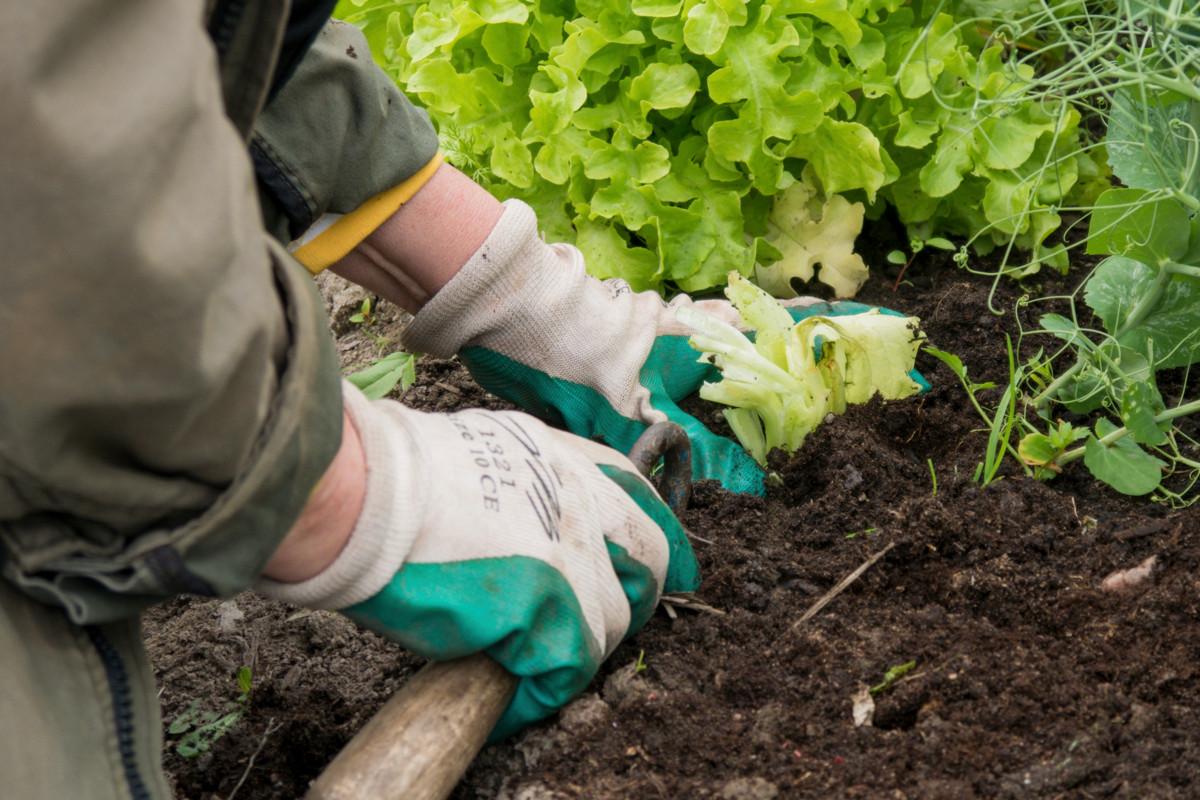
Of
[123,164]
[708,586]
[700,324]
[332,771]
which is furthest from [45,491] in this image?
[700,324]

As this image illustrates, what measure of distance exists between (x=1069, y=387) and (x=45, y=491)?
5.10ft

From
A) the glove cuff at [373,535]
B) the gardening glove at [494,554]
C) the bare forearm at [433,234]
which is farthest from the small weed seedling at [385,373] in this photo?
the glove cuff at [373,535]

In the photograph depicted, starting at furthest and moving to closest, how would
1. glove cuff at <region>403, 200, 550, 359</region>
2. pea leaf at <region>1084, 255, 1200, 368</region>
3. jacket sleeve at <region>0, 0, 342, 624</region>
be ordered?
glove cuff at <region>403, 200, 550, 359</region> < pea leaf at <region>1084, 255, 1200, 368</region> < jacket sleeve at <region>0, 0, 342, 624</region>

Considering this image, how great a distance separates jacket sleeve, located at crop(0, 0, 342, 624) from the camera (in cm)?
92

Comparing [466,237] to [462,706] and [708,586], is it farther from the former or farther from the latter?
[462,706]

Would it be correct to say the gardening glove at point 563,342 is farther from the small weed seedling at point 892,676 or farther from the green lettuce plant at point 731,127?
the small weed seedling at point 892,676

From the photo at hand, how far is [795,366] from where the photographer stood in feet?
6.56

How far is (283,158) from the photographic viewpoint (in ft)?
5.54

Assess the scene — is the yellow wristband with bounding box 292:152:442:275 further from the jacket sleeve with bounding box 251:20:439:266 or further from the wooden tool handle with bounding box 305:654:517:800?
the wooden tool handle with bounding box 305:654:517:800

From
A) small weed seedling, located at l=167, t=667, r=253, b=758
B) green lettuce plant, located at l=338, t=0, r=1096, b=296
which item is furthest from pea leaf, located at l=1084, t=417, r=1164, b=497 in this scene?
small weed seedling, located at l=167, t=667, r=253, b=758

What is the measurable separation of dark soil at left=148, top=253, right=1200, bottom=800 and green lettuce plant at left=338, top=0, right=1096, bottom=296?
53cm

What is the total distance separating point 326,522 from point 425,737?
255mm

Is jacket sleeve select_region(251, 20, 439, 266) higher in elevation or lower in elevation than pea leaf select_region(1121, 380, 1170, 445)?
higher

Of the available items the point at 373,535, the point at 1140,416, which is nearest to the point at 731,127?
the point at 1140,416
